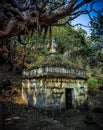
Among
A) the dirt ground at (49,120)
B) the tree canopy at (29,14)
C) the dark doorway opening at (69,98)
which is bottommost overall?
the dirt ground at (49,120)

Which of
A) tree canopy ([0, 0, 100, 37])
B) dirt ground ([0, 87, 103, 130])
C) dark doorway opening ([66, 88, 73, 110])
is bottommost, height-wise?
dirt ground ([0, 87, 103, 130])

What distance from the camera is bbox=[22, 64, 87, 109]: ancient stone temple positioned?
1345cm

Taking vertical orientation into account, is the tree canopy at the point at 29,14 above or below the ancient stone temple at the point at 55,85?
above

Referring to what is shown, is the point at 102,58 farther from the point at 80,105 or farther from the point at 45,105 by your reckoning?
the point at 45,105

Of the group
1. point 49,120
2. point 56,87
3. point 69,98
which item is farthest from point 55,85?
point 49,120

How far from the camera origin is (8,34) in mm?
6258

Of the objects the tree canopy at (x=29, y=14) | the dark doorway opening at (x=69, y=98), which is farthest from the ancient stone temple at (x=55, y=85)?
the tree canopy at (x=29, y=14)

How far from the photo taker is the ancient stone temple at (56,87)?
13453 millimetres

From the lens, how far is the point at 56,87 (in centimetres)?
1376

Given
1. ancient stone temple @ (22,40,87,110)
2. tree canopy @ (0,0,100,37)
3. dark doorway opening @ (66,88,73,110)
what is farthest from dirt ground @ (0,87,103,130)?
tree canopy @ (0,0,100,37)

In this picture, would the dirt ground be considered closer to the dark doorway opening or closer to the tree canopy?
the dark doorway opening

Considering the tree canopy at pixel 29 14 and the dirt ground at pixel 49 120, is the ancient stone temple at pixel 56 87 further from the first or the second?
the tree canopy at pixel 29 14

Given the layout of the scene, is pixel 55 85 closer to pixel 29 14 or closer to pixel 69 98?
pixel 69 98

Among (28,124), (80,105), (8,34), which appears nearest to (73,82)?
(80,105)
